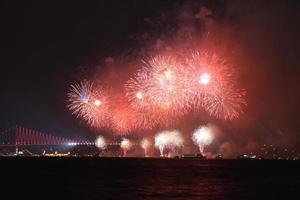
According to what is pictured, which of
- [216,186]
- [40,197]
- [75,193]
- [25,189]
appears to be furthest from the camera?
[216,186]

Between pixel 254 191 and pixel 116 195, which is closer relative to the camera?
pixel 116 195

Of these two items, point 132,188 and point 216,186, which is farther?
point 216,186

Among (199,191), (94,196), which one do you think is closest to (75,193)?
(94,196)

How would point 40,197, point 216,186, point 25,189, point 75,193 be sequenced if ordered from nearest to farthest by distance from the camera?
point 40,197 < point 75,193 < point 25,189 < point 216,186

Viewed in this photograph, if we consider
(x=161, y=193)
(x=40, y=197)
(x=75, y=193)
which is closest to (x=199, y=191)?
(x=161, y=193)

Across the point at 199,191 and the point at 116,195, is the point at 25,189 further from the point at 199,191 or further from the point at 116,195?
the point at 199,191

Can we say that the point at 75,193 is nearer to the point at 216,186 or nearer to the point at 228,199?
the point at 228,199

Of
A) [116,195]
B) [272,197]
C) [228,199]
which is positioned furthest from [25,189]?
[272,197]
